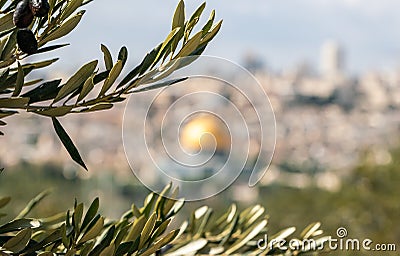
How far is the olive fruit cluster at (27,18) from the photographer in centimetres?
53

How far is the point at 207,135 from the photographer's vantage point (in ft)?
2.65

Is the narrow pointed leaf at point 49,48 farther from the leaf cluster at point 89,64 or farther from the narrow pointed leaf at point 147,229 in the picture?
the narrow pointed leaf at point 147,229

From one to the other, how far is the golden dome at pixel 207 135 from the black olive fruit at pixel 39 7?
27 cm

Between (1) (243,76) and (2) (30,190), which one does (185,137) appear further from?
(2) (30,190)

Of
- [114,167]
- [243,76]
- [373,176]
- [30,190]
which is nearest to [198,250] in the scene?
[243,76]

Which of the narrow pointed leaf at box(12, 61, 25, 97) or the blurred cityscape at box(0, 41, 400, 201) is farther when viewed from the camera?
the blurred cityscape at box(0, 41, 400, 201)

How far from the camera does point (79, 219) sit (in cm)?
59

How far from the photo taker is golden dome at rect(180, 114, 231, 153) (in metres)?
0.78

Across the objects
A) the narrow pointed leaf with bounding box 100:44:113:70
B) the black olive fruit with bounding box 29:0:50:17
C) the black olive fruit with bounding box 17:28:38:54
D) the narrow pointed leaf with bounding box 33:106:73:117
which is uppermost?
the black olive fruit with bounding box 29:0:50:17

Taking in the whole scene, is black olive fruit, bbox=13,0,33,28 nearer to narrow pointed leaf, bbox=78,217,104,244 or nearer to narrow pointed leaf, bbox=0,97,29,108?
narrow pointed leaf, bbox=0,97,29,108

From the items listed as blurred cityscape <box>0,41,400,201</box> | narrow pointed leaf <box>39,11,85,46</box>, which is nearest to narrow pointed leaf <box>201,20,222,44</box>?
narrow pointed leaf <box>39,11,85,46</box>

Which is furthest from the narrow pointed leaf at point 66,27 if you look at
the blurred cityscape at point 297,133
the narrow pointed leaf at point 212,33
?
the blurred cityscape at point 297,133

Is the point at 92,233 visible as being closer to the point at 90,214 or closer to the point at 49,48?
the point at 90,214

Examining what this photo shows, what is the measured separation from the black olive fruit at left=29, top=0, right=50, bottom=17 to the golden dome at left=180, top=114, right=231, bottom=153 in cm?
27
